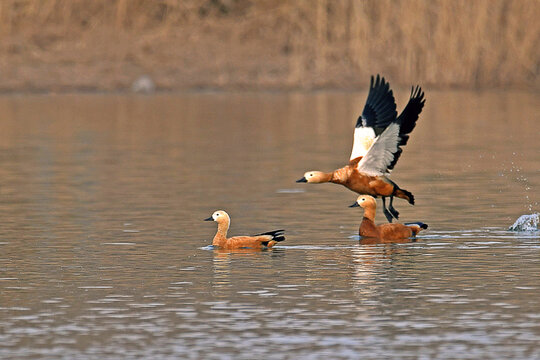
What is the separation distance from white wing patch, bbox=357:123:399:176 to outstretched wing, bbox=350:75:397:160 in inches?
9.7

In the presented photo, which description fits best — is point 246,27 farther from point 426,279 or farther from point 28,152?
point 426,279

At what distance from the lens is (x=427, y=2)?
3634 cm

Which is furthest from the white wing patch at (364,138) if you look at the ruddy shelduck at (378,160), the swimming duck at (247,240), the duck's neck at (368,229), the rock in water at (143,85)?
the rock in water at (143,85)

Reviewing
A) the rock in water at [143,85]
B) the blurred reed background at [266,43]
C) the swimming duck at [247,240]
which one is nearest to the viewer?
the swimming duck at [247,240]

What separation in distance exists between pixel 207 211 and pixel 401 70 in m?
20.6

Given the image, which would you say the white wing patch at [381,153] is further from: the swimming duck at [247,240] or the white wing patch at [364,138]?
the swimming duck at [247,240]

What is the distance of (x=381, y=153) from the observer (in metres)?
14.5

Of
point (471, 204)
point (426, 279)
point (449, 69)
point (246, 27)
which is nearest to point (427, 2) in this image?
point (449, 69)

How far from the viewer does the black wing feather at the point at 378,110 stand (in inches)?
598

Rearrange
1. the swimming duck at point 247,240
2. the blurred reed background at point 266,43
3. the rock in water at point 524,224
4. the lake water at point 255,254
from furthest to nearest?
the blurred reed background at point 266,43, the rock in water at point 524,224, the swimming duck at point 247,240, the lake water at point 255,254

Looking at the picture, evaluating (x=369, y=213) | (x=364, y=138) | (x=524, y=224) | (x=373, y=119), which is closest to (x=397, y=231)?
(x=369, y=213)

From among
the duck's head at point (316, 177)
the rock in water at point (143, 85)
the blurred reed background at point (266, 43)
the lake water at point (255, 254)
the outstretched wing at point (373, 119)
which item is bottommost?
the lake water at point (255, 254)

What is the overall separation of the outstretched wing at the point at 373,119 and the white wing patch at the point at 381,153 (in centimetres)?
25

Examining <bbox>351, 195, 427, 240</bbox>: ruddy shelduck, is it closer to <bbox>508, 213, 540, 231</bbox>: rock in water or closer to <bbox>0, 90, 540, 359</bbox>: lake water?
<bbox>0, 90, 540, 359</bbox>: lake water
